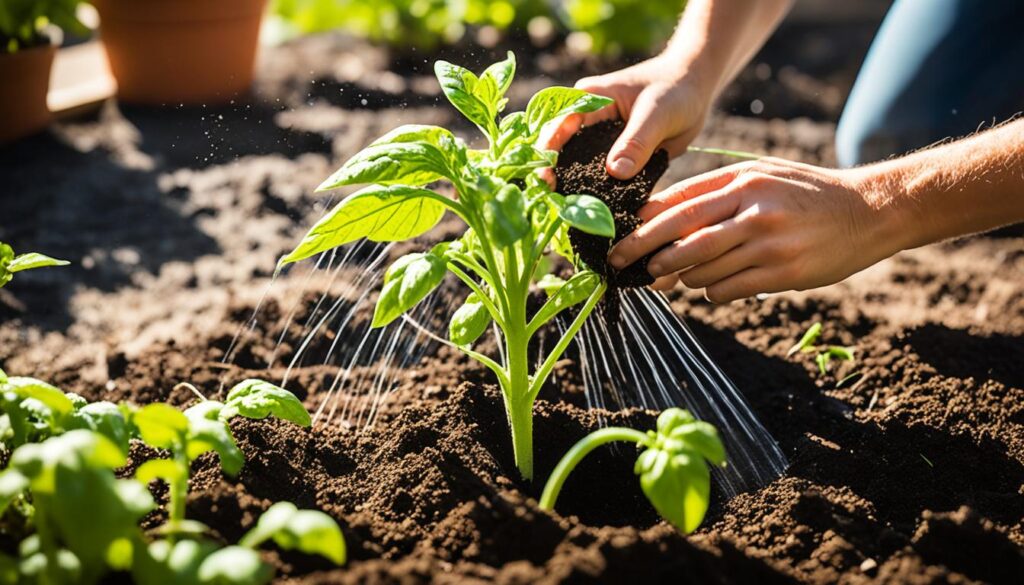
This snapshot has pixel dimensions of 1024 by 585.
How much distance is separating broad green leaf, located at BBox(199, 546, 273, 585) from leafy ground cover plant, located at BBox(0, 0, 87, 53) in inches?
119

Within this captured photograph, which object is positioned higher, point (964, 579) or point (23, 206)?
point (964, 579)

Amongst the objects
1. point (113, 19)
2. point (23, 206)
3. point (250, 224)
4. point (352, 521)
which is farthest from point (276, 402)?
point (113, 19)

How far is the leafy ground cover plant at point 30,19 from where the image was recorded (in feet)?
11.8

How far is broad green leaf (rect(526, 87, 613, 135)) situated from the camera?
166cm

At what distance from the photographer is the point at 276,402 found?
1626 millimetres

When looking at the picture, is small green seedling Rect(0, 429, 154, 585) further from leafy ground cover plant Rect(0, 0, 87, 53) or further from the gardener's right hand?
leafy ground cover plant Rect(0, 0, 87, 53)

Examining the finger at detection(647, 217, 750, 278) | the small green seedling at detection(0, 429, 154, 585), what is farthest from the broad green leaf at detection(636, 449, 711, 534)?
the small green seedling at detection(0, 429, 154, 585)

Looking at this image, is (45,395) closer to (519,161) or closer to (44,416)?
(44,416)

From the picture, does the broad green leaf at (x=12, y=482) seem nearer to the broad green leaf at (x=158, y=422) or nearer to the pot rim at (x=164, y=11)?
the broad green leaf at (x=158, y=422)

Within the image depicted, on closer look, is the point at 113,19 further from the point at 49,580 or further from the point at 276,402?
the point at 49,580

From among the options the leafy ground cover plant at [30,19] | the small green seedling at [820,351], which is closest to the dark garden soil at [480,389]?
the small green seedling at [820,351]

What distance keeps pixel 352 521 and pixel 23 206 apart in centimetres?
233

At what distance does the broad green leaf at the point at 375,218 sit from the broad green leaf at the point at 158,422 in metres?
0.31

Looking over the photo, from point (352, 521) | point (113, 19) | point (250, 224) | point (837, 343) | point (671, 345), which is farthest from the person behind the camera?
point (113, 19)
